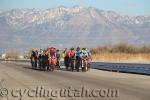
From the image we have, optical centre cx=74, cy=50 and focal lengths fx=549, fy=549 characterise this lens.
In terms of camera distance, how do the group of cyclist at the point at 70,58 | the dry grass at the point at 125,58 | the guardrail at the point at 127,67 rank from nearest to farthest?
1. the guardrail at the point at 127,67
2. the group of cyclist at the point at 70,58
3. the dry grass at the point at 125,58

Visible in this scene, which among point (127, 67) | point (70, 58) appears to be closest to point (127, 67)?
point (127, 67)

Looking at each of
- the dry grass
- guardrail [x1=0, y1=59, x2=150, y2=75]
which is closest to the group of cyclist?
guardrail [x1=0, y1=59, x2=150, y2=75]

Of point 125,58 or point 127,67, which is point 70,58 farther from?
point 125,58

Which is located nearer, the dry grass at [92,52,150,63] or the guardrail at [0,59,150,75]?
the guardrail at [0,59,150,75]

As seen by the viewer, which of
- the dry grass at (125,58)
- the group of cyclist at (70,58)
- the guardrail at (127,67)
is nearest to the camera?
the guardrail at (127,67)

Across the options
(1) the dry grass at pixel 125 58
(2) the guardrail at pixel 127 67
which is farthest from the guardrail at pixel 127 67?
(1) the dry grass at pixel 125 58

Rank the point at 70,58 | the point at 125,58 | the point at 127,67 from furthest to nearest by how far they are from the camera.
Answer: the point at 125,58, the point at 70,58, the point at 127,67

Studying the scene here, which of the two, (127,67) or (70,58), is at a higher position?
(70,58)

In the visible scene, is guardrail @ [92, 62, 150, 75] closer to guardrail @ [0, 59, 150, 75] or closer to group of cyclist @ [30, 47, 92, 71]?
guardrail @ [0, 59, 150, 75]

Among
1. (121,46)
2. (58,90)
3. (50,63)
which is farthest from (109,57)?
(58,90)

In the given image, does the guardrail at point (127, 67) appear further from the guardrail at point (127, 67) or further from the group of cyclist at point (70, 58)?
the group of cyclist at point (70, 58)

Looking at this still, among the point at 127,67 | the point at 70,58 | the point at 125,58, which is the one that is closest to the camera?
the point at 127,67

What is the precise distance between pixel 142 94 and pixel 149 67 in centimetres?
1498

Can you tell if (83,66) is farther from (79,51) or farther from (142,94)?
(142,94)
